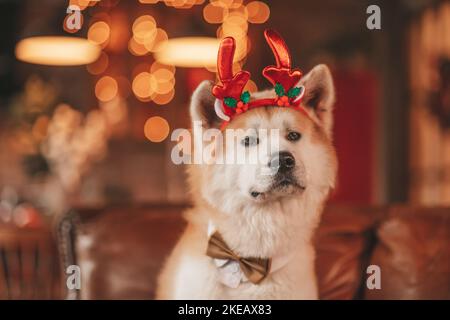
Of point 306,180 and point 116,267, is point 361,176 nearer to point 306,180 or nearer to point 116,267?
point 116,267

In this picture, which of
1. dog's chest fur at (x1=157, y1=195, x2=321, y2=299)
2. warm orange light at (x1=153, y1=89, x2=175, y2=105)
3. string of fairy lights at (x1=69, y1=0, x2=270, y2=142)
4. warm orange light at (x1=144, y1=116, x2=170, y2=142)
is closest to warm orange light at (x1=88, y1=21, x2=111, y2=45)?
string of fairy lights at (x1=69, y1=0, x2=270, y2=142)

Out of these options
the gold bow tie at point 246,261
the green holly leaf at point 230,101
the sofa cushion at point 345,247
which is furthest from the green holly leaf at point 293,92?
the sofa cushion at point 345,247

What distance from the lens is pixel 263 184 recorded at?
1123mm

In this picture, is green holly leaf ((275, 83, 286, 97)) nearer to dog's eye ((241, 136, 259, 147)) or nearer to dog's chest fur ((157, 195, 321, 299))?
dog's eye ((241, 136, 259, 147))

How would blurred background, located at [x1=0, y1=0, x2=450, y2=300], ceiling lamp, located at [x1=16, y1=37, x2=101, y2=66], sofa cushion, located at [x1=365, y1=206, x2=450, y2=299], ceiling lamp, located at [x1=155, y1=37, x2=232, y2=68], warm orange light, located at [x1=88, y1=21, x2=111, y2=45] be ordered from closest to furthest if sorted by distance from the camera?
sofa cushion, located at [x1=365, y1=206, x2=450, y2=299], ceiling lamp, located at [x1=155, y1=37, x2=232, y2=68], blurred background, located at [x1=0, y1=0, x2=450, y2=300], ceiling lamp, located at [x1=16, y1=37, x2=101, y2=66], warm orange light, located at [x1=88, y1=21, x2=111, y2=45]

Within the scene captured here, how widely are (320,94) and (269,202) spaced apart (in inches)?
9.2

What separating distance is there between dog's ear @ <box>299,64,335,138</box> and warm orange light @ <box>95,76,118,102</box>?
5783 mm

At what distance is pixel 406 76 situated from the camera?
5277mm

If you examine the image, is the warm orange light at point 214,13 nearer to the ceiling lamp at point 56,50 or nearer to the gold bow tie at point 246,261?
the ceiling lamp at point 56,50

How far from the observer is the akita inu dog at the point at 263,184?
1.14 metres

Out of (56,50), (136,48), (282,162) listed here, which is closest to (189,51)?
(56,50)

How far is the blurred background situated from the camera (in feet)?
10.1

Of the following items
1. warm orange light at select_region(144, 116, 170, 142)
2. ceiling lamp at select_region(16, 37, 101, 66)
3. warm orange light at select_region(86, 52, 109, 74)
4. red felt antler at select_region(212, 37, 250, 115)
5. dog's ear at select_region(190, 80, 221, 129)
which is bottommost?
dog's ear at select_region(190, 80, 221, 129)

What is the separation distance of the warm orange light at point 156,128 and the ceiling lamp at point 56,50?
9.62ft
